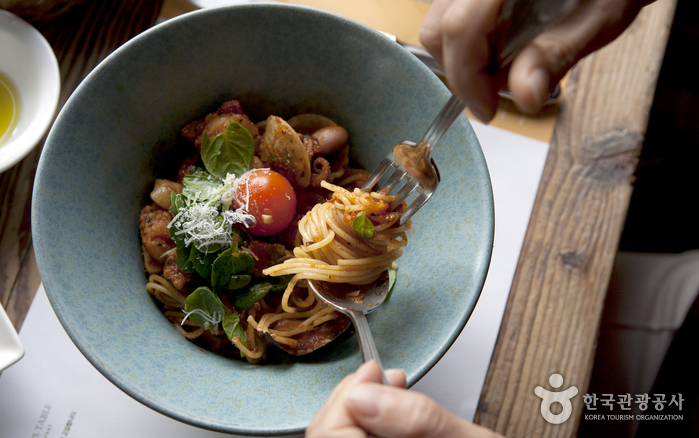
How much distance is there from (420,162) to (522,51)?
0.49 metres

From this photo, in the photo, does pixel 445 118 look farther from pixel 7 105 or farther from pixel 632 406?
pixel 632 406

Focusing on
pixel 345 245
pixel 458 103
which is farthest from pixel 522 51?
pixel 345 245

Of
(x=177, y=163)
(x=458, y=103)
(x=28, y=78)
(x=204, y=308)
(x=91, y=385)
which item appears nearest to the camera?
(x=458, y=103)

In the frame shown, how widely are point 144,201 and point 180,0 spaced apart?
122 cm

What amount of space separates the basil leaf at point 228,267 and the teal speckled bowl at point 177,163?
0.88 ft

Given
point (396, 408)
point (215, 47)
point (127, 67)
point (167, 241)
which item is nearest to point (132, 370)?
point (167, 241)

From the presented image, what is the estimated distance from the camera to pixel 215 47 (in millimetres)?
1978

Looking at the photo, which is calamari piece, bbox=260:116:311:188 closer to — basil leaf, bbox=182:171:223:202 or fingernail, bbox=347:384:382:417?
basil leaf, bbox=182:171:223:202

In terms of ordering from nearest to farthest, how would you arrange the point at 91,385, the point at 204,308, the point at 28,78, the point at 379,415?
1. the point at 379,415
2. the point at 204,308
3. the point at 91,385
4. the point at 28,78

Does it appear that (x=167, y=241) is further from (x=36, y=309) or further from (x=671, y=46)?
(x=671, y=46)

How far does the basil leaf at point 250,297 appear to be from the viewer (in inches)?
77.0

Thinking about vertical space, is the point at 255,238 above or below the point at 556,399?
above

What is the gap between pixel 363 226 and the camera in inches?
70.1

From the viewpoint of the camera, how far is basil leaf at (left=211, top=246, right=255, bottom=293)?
187cm
